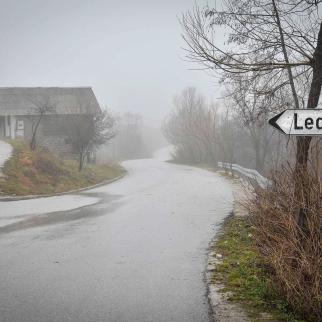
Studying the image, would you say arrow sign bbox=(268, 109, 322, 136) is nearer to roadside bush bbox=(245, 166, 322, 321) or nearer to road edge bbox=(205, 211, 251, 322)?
roadside bush bbox=(245, 166, 322, 321)

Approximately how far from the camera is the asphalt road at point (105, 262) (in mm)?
5613

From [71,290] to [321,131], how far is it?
383cm

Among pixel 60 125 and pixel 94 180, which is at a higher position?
pixel 60 125

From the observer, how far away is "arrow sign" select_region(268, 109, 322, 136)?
5430 mm

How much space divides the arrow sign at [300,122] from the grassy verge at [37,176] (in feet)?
51.3

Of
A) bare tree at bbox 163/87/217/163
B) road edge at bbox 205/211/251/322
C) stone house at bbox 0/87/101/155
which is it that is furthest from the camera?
bare tree at bbox 163/87/217/163

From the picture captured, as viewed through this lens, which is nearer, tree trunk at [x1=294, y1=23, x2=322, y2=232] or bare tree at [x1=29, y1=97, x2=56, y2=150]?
tree trunk at [x1=294, y1=23, x2=322, y2=232]

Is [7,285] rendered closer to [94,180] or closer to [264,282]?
[264,282]

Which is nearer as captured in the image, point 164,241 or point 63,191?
point 164,241

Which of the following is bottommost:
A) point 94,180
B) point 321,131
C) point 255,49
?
point 94,180

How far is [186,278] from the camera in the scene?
701 centimetres

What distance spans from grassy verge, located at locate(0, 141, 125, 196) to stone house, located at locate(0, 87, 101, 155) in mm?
13806

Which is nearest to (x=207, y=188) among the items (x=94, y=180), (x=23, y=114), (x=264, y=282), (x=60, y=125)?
(x=94, y=180)

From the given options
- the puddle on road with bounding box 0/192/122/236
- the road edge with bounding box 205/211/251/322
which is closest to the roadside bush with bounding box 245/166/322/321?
the road edge with bounding box 205/211/251/322
